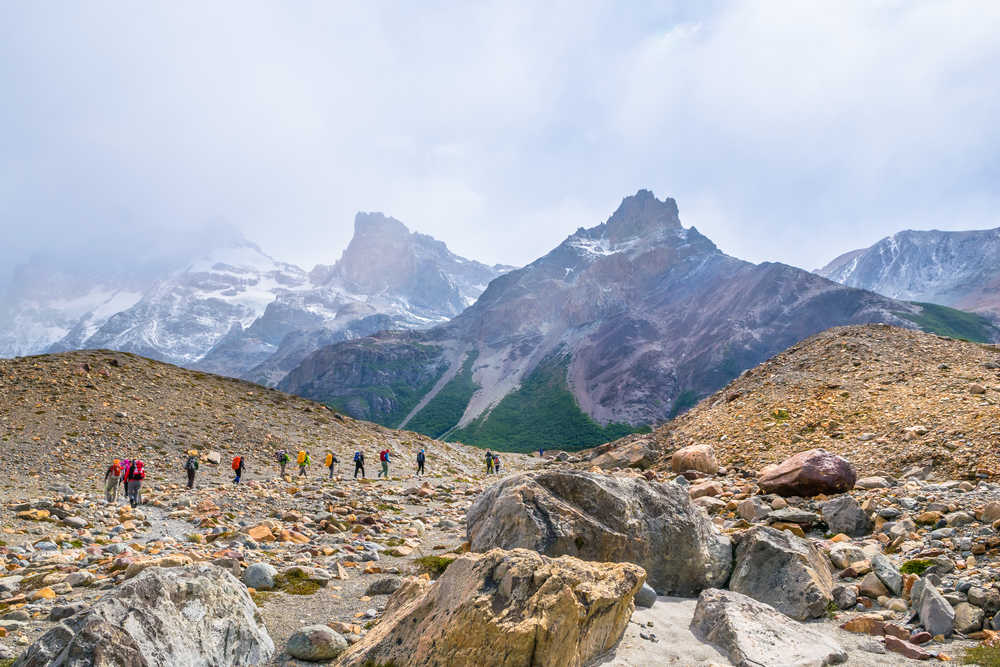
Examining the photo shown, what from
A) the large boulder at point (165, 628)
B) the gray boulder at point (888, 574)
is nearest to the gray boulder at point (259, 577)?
the large boulder at point (165, 628)

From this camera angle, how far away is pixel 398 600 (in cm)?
1057

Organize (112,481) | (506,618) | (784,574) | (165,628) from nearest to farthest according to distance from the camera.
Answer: (506,618) → (165,628) → (784,574) → (112,481)

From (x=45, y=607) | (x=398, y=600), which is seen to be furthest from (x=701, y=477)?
(x=45, y=607)

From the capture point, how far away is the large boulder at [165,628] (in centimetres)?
773

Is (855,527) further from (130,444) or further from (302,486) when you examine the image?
(130,444)

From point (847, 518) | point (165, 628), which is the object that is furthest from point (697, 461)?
point (165, 628)

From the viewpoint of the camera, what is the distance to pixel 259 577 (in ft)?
46.0

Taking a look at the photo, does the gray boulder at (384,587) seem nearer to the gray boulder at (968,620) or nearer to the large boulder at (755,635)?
the large boulder at (755,635)

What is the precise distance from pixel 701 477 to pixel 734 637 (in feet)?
66.3

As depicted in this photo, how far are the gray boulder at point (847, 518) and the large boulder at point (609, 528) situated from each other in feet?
16.0

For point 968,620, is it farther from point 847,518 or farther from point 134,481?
point 134,481

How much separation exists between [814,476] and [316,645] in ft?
64.5

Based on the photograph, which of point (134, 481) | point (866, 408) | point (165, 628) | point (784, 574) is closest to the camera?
point (165, 628)

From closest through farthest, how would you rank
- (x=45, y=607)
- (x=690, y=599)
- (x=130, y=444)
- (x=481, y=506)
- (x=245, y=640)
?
(x=245, y=640) → (x=45, y=607) → (x=690, y=599) → (x=481, y=506) → (x=130, y=444)
